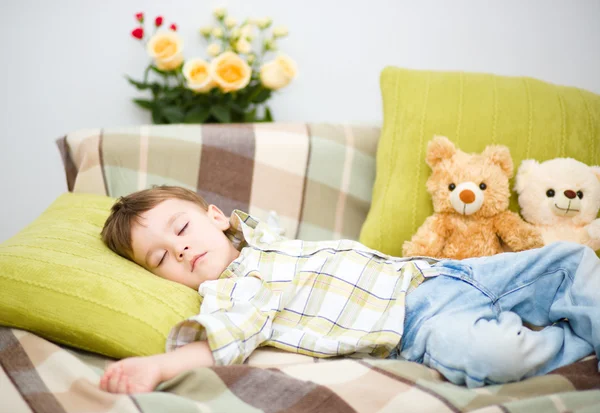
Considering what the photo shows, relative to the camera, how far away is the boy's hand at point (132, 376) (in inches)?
36.1

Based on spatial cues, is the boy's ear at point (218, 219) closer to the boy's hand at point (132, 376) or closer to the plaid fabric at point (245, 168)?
the plaid fabric at point (245, 168)

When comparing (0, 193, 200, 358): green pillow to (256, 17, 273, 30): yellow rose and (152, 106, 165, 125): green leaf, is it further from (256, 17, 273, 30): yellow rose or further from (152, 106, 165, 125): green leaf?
Answer: (256, 17, 273, 30): yellow rose

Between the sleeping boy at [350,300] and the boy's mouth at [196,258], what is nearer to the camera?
the sleeping boy at [350,300]

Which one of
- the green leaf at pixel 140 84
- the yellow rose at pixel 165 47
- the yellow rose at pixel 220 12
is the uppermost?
the yellow rose at pixel 220 12

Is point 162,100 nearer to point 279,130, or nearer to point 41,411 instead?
point 279,130

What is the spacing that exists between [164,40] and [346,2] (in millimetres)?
686

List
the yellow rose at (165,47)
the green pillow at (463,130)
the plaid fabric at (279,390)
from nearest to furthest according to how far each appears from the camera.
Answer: the plaid fabric at (279,390) → the green pillow at (463,130) → the yellow rose at (165,47)

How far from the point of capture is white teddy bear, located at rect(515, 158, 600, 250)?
1.41 metres

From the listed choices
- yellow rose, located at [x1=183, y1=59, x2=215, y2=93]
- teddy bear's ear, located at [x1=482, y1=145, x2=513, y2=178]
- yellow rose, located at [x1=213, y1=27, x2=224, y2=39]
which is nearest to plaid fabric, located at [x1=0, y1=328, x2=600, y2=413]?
teddy bear's ear, located at [x1=482, y1=145, x2=513, y2=178]

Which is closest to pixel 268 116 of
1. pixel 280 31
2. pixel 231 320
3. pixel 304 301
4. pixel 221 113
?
pixel 221 113

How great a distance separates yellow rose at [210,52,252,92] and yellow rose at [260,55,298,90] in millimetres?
68

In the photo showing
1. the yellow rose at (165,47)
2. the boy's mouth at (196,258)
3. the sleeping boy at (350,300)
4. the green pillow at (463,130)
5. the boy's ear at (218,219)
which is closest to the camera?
A: the sleeping boy at (350,300)

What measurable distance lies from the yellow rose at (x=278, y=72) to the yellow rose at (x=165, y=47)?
11.3 inches

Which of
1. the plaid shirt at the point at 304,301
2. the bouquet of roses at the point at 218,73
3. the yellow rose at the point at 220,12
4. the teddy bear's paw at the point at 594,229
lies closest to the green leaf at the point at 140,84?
the bouquet of roses at the point at 218,73
